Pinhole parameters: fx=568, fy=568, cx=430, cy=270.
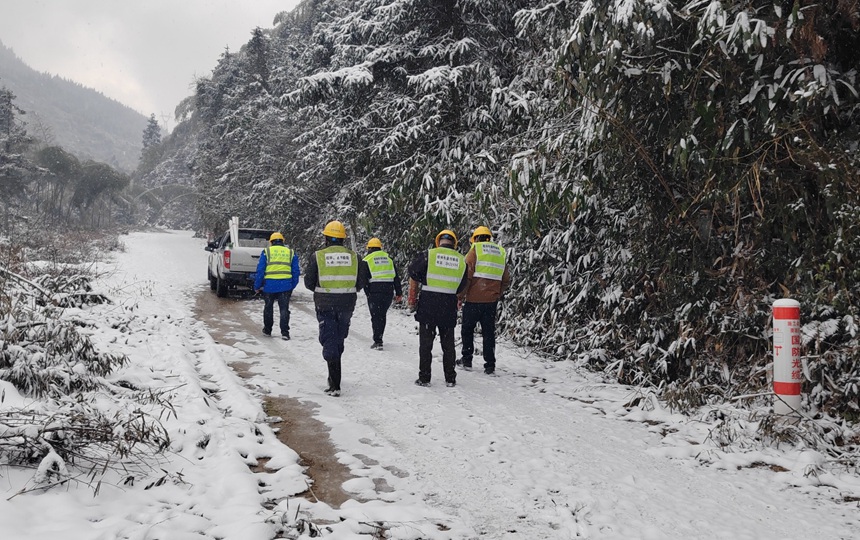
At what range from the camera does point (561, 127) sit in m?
8.24

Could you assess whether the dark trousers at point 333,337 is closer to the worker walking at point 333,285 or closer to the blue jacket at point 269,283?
the worker walking at point 333,285

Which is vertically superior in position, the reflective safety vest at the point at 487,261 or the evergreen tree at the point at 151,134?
the evergreen tree at the point at 151,134

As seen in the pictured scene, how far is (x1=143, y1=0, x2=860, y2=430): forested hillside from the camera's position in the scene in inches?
205

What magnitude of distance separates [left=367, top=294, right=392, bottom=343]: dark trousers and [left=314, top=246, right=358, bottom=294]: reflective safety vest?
2714mm

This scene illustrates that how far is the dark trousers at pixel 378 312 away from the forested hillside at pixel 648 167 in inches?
86.2

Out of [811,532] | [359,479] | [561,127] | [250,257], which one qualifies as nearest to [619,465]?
[811,532]

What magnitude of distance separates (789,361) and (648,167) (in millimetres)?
3007

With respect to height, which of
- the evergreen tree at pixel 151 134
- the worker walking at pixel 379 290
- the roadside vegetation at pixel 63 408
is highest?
the evergreen tree at pixel 151 134

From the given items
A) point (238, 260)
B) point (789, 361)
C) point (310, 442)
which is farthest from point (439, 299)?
point (238, 260)

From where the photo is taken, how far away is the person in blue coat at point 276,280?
1024 centimetres

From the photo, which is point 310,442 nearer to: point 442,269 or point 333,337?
point 333,337

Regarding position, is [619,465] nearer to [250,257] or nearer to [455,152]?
[455,152]

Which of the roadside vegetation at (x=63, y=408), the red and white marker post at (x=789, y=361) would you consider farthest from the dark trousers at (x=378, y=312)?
the red and white marker post at (x=789, y=361)

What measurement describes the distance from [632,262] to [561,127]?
220 cm
